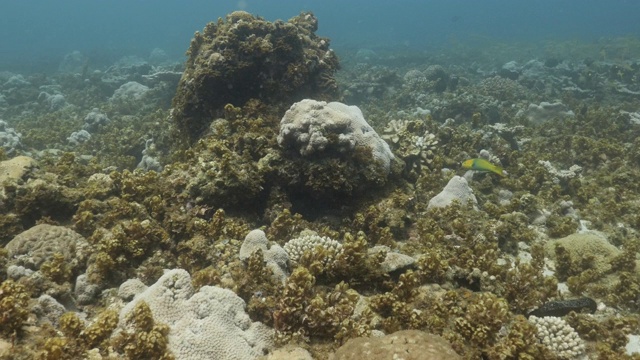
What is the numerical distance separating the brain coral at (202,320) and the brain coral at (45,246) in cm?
165

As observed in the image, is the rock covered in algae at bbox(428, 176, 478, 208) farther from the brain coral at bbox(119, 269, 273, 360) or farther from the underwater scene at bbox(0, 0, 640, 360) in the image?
the brain coral at bbox(119, 269, 273, 360)

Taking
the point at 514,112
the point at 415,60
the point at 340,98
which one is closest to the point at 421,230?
the point at 340,98

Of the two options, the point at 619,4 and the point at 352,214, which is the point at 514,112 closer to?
the point at 352,214

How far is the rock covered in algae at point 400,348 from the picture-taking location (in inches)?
171

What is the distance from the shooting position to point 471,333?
5133 mm

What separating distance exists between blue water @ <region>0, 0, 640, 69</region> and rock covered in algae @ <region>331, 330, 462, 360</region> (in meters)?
53.9

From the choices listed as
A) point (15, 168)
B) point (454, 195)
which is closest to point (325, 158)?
point (454, 195)

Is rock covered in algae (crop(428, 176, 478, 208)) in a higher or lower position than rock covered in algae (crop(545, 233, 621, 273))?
higher

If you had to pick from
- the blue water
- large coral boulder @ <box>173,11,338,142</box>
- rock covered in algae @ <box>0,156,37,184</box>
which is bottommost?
the blue water

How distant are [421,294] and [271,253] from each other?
242 cm

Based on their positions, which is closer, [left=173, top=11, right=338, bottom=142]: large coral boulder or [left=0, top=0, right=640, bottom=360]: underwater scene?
[left=0, top=0, right=640, bottom=360]: underwater scene

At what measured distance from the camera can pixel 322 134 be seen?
8.43m

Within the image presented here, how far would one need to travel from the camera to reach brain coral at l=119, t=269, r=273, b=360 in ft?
16.0

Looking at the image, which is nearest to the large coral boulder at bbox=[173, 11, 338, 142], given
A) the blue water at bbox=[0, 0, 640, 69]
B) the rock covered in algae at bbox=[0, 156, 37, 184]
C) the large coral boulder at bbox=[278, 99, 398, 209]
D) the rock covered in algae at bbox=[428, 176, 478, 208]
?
the large coral boulder at bbox=[278, 99, 398, 209]
